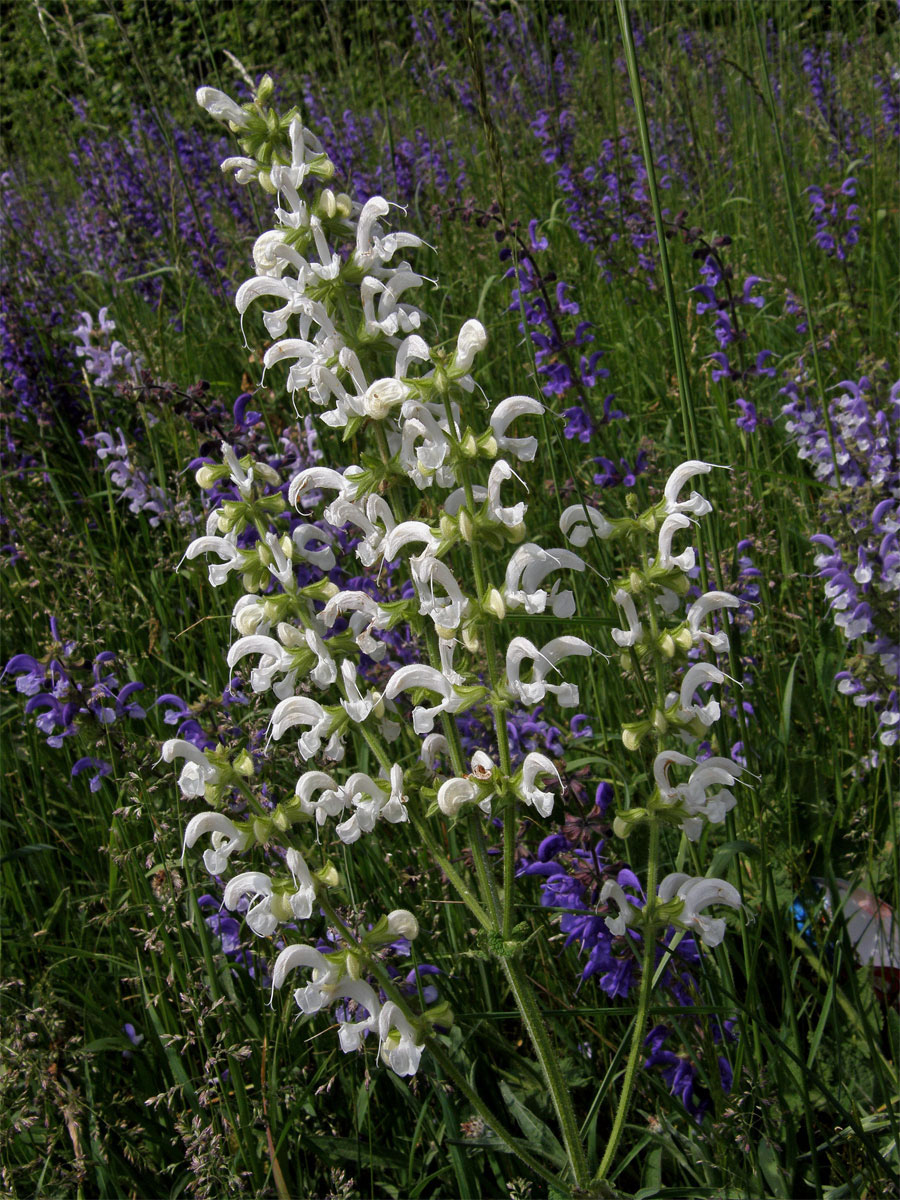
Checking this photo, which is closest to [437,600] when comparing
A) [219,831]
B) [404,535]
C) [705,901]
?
[404,535]

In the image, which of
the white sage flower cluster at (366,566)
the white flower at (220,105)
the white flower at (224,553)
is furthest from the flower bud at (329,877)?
the white flower at (220,105)

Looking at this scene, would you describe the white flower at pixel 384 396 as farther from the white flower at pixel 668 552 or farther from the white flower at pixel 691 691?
the white flower at pixel 691 691

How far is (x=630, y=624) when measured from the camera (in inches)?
57.8

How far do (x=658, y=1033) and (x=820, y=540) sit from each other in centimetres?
128

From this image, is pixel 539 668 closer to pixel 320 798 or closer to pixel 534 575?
pixel 534 575

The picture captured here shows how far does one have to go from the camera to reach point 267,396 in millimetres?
3625

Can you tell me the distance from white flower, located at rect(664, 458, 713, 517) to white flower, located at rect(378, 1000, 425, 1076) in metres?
0.79

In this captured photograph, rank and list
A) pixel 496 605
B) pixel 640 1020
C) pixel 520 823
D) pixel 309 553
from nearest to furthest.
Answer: pixel 496 605, pixel 640 1020, pixel 309 553, pixel 520 823

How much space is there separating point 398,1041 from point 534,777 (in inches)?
16.4

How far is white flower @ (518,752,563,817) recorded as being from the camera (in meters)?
1.28

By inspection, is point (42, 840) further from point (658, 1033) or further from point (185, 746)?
point (658, 1033)

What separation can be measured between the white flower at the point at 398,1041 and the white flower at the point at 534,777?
1.15 feet

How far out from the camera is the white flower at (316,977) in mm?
1343

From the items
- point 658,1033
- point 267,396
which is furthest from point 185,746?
point 267,396
